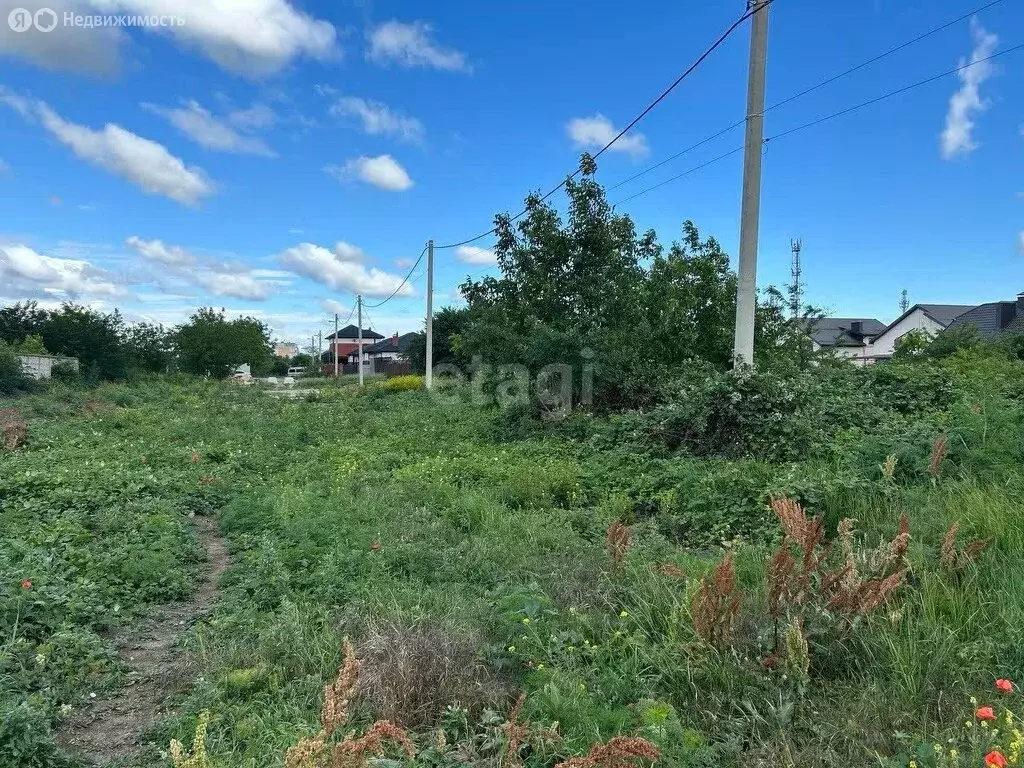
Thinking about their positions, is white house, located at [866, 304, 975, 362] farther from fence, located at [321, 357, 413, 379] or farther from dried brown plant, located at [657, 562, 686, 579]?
dried brown plant, located at [657, 562, 686, 579]

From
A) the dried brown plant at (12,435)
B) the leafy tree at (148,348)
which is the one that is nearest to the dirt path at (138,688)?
the dried brown plant at (12,435)

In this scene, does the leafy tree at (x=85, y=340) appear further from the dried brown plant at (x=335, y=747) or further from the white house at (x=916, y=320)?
the white house at (x=916, y=320)

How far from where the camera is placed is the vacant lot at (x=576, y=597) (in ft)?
8.30

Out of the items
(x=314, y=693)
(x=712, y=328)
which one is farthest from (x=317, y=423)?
(x=314, y=693)

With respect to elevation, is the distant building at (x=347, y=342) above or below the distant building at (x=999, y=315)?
above

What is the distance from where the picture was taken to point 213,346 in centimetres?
4056

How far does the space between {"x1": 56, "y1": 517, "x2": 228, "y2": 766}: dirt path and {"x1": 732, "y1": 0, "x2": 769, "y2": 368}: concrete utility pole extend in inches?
259

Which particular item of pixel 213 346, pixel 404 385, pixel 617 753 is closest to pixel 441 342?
pixel 404 385

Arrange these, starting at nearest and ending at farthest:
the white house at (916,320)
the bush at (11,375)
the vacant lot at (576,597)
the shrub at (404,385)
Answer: the vacant lot at (576,597)
the bush at (11,375)
the shrub at (404,385)
the white house at (916,320)

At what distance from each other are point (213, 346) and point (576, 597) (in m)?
41.9

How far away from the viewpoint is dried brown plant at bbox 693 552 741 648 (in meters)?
2.85

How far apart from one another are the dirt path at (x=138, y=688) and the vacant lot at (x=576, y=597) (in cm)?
3

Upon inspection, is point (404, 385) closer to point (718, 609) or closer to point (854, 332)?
point (718, 609)

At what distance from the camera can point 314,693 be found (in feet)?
9.59
